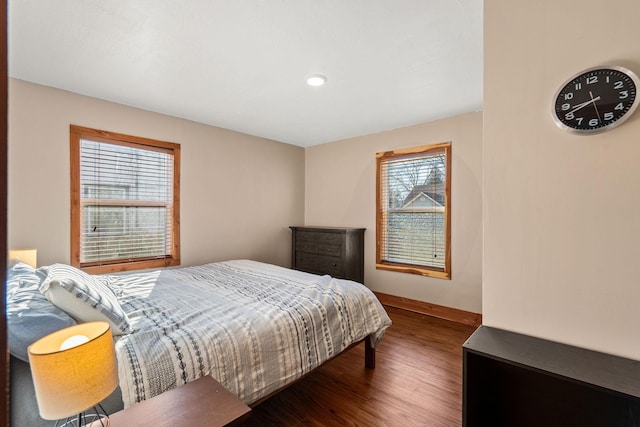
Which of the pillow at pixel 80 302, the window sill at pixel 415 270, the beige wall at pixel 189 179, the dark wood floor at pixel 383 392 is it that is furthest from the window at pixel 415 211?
the pillow at pixel 80 302

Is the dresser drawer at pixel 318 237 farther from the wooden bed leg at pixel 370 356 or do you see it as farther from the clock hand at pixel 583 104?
the clock hand at pixel 583 104

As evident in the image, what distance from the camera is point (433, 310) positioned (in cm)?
353

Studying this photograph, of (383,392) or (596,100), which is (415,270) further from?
(596,100)

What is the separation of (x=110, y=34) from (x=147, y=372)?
2021mm

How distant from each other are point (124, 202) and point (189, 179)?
0.72 metres

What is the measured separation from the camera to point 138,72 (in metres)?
2.33

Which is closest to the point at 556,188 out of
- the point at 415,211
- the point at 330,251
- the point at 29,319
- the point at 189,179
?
the point at 29,319

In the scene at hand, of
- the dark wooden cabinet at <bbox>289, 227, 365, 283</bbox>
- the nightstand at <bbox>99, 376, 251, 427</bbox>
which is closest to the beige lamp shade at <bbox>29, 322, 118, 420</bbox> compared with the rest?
the nightstand at <bbox>99, 376, 251, 427</bbox>

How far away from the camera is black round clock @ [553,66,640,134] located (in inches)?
42.1

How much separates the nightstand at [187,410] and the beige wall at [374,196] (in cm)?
303

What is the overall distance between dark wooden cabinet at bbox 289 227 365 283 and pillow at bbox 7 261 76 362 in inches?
117

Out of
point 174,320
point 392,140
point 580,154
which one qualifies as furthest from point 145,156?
point 580,154

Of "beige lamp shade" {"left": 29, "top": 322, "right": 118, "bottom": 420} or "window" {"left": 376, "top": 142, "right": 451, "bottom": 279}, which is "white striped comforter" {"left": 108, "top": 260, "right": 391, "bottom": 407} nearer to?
"beige lamp shade" {"left": 29, "top": 322, "right": 118, "bottom": 420}

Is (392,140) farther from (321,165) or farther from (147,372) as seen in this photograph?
(147,372)
